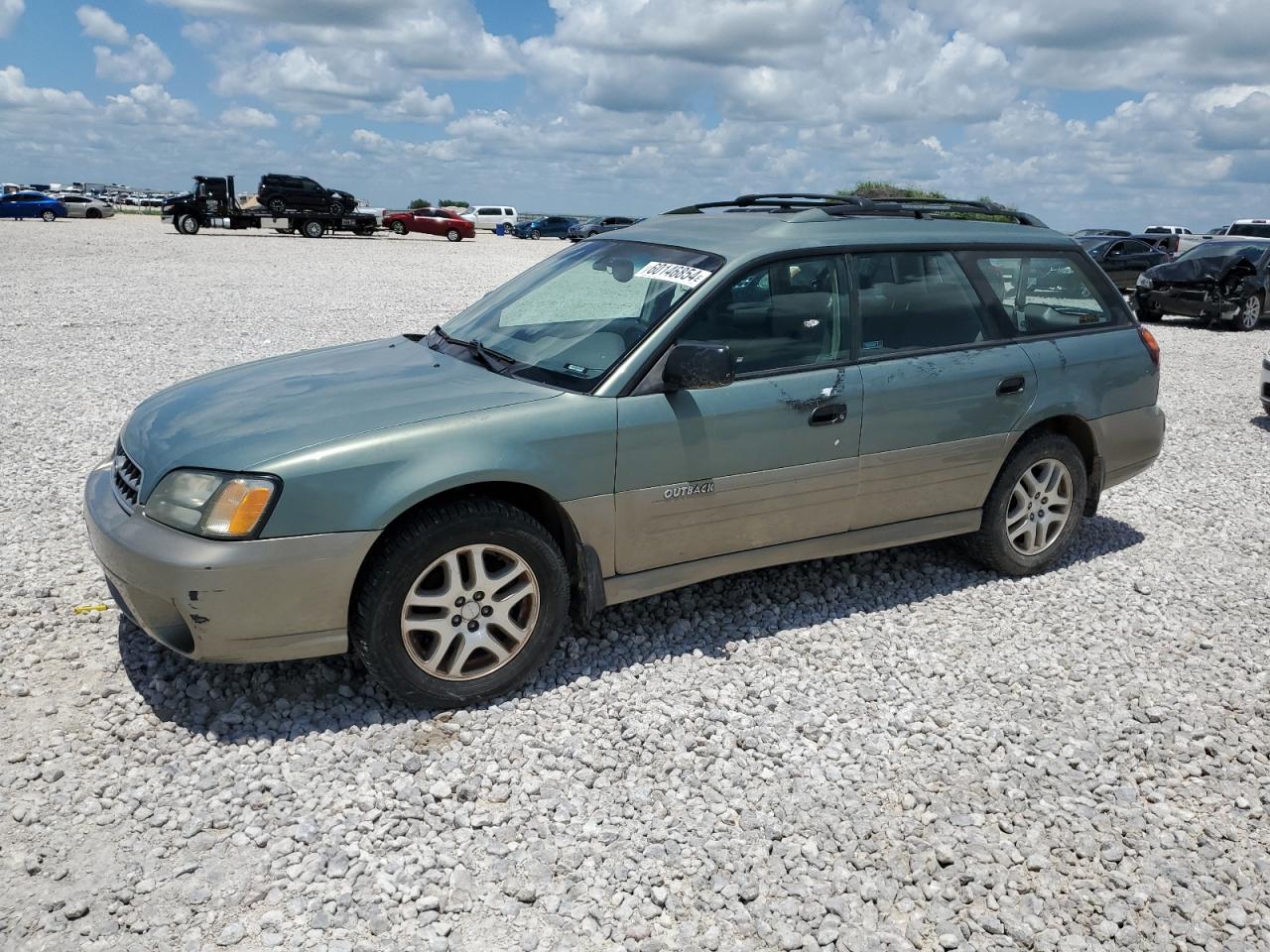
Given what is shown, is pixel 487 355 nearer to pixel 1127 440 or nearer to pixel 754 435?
pixel 754 435

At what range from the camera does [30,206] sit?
Answer: 4438 centimetres

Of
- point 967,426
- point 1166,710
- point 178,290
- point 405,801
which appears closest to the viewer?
point 405,801

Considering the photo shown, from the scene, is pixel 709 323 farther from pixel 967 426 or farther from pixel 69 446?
pixel 69 446

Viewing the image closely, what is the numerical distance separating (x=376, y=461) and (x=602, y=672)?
134 centimetres

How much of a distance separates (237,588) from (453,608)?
755 millimetres

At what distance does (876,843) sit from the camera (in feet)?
10.4

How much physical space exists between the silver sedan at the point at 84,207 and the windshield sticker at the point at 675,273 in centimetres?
5242

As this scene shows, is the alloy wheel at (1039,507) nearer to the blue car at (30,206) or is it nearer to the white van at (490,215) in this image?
the blue car at (30,206)

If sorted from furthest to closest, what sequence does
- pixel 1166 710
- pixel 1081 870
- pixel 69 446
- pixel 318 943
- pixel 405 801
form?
1. pixel 69 446
2. pixel 1166 710
3. pixel 405 801
4. pixel 1081 870
5. pixel 318 943

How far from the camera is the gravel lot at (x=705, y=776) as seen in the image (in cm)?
286

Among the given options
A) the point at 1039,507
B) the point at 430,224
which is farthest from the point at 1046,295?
the point at 430,224

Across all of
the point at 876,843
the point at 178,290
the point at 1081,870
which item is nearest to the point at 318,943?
the point at 876,843

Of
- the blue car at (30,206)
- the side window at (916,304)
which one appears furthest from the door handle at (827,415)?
the blue car at (30,206)

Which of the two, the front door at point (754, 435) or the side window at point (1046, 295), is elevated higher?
the side window at point (1046, 295)
